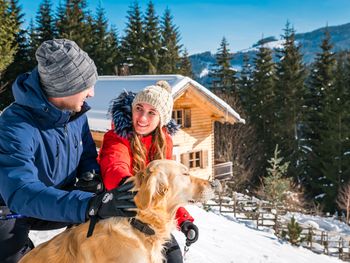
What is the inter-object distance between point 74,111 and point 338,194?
119ft

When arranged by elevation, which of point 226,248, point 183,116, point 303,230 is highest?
point 183,116

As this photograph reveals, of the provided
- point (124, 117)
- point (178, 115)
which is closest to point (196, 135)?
point (178, 115)

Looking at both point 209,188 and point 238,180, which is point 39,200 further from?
point 238,180

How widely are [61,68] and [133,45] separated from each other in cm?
4541

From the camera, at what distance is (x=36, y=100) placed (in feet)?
7.80

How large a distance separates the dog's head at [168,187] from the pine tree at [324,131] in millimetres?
35377

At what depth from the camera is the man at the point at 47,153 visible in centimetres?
213

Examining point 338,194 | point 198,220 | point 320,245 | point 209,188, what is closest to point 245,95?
point 338,194

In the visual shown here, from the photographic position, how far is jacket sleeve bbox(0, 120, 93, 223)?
2.10 metres

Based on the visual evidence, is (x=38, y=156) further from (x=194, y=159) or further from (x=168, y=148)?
(x=194, y=159)

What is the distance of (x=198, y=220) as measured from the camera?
13.2m

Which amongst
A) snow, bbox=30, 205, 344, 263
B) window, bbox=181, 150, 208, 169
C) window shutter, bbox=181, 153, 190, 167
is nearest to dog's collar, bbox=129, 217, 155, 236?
snow, bbox=30, 205, 344, 263

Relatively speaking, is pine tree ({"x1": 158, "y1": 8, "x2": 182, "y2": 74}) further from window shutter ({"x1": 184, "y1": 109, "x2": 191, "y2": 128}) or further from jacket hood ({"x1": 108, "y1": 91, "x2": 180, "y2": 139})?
jacket hood ({"x1": 108, "y1": 91, "x2": 180, "y2": 139})

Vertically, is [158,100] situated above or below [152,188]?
above
